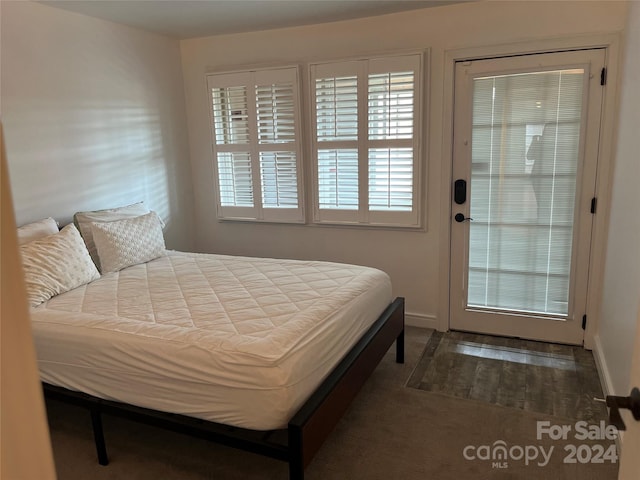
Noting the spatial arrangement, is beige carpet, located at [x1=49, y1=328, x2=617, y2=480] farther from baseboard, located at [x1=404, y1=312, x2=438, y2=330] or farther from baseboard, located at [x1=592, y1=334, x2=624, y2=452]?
baseboard, located at [x1=404, y1=312, x2=438, y2=330]

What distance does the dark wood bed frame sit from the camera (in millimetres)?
1926

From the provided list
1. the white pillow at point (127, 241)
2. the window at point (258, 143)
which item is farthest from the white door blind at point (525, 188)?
the white pillow at point (127, 241)

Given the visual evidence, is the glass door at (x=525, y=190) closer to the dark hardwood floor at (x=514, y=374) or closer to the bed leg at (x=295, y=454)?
the dark hardwood floor at (x=514, y=374)

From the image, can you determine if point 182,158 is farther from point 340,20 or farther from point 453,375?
point 453,375

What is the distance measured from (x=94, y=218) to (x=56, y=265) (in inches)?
24.0

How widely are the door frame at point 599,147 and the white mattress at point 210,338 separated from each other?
94 cm

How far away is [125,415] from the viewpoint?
2.22 m

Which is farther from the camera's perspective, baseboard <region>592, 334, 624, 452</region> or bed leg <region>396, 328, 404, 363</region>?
bed leg <region>396, 328, 404, 363</region>

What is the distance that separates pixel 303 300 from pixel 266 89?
2173mm

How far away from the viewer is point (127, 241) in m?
3.37

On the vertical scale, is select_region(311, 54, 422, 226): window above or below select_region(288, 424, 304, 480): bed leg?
above

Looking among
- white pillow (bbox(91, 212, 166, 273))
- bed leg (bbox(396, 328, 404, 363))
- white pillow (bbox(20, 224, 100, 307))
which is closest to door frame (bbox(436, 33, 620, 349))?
bed leg (bbox(396, 328, 404, 363))

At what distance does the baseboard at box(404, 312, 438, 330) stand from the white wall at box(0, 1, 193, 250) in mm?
2186

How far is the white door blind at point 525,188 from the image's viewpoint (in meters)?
3.30
